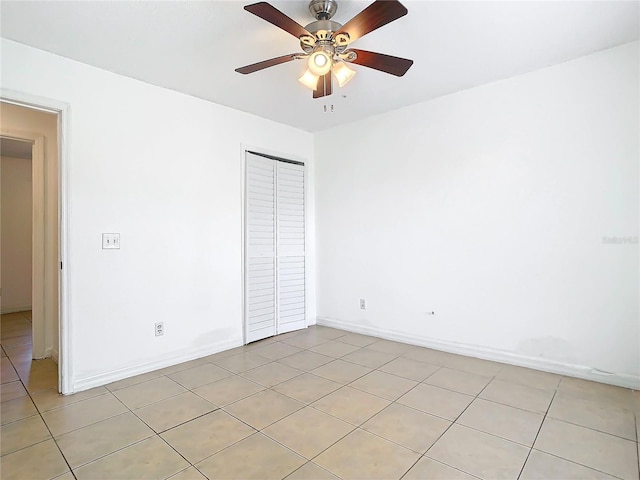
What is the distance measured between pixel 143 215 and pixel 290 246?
1.76 meters

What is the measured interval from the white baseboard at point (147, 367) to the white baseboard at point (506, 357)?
4.92ft

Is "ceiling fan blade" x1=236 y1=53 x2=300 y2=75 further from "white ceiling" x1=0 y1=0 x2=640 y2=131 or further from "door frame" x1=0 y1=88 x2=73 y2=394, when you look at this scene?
"door frame" x1=0 y1=88 x2=73 y2=394

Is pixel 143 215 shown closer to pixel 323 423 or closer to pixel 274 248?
pixel 274 248

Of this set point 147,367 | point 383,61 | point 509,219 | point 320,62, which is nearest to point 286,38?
point 320,62

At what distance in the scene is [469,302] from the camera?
326 cm

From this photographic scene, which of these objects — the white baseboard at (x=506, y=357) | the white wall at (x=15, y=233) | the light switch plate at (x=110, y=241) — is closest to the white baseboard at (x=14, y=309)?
the white wall at (x=15, y=233)

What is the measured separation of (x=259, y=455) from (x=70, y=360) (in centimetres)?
172

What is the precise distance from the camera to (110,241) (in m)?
2.77

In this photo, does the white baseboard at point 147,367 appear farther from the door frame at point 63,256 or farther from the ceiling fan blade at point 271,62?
the ceiling fan blade at point 271,62

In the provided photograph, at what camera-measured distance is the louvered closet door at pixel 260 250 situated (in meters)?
3.76

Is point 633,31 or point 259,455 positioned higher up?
point 633,31

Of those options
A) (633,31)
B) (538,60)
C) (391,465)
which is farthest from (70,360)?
(633,31)

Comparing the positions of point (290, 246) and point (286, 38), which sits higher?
point (286, 38)

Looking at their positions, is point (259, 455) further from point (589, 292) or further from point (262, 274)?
point (589, 292)
